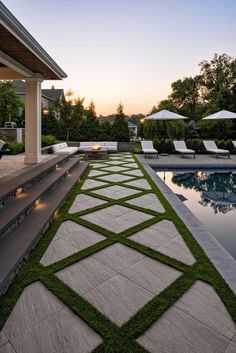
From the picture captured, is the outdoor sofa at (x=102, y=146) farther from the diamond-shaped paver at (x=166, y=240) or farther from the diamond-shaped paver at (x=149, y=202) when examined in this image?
the diamond-shaped paver at (x=166, y=240)

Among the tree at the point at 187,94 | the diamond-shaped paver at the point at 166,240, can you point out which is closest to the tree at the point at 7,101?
the diamond-shaped paver at the point at 166,240

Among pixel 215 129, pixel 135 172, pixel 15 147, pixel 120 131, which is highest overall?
pixel 215 129

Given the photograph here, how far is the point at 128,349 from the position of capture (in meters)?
1.56

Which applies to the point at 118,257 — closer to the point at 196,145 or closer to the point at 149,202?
the point at 149,202

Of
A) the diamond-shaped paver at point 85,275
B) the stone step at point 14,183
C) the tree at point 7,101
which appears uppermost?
the tree at point 7,101

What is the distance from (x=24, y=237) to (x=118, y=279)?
51.4 inches

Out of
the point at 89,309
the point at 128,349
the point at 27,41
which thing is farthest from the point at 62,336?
the point at 27,41

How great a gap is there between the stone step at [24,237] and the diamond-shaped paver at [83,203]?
26cm

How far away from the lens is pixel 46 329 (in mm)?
1722

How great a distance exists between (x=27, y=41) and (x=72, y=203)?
303 centimetres

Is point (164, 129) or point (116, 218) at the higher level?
point (164, 129)

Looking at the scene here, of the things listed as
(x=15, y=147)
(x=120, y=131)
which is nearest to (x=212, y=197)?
(x=15, y=147)

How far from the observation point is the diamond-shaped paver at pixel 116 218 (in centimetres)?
363

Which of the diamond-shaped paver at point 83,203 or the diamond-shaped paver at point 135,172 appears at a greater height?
the diamond-shaped paver at point 135,172
